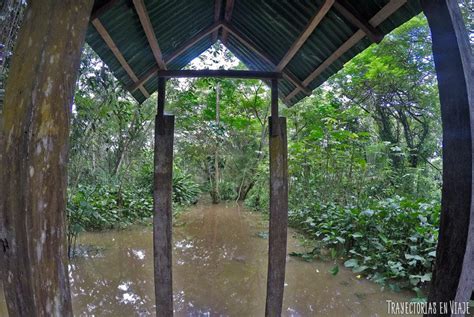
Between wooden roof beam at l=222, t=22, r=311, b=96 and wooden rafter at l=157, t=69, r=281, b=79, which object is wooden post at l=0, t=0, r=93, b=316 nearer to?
wooden rafter at l=157, t=69, r=281, b=79

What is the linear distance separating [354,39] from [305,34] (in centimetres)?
45

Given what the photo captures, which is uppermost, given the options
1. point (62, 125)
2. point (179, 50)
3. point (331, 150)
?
point (179, 50)

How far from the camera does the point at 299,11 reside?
257cm

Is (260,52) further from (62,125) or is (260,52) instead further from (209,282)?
(209,282)

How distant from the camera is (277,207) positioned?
3.48 meters

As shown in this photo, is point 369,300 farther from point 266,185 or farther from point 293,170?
point 266,185

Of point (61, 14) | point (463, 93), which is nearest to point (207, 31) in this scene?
point (61, 14)

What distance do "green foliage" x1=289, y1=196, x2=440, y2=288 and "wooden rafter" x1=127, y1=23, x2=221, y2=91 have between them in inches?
183

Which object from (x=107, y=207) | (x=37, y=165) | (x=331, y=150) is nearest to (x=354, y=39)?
(x=37, y=165)

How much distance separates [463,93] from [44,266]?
173cm

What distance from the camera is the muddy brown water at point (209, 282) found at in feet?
15.3

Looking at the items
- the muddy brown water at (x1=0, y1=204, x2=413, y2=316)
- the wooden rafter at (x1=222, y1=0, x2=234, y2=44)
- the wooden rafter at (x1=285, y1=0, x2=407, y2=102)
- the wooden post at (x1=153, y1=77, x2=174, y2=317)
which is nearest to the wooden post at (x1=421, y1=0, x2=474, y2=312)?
the wooden rafter at (x1=285, y1=0, x2=407, y2=102)

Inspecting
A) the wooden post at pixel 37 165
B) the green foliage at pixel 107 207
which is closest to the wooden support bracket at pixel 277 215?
the wooden post at pixel 37 165

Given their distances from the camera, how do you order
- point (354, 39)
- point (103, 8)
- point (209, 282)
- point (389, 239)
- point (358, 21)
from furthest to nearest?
point (389, 239), point (209, 282), point (354, 39), point (358, 21), point (103, 8)
